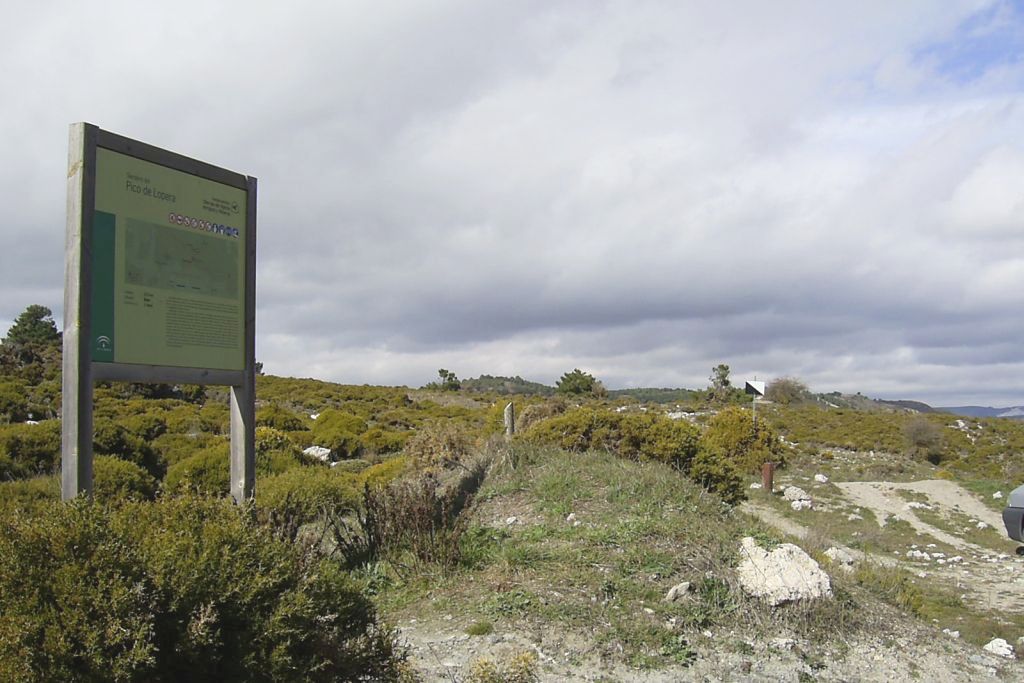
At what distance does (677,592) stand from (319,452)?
14266 mm

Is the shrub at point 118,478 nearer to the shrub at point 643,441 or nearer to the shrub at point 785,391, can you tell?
the shrub at point 643,441

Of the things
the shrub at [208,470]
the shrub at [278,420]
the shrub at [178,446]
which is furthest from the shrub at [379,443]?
the shrub at [208,470]

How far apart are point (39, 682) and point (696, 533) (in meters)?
5.79

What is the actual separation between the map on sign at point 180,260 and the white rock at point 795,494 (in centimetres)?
1489

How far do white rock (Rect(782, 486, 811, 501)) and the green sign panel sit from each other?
1472cm

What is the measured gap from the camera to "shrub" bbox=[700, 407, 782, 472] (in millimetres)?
22641

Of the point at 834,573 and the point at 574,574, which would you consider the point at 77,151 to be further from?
the point at 834,573

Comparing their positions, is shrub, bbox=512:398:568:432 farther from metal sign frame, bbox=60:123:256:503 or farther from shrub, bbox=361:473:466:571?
metal sign frame, bbox=60:123:256:503

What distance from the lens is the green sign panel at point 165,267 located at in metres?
5.54

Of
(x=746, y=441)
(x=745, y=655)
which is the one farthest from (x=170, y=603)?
(x=746, y=441)

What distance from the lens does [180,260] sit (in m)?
6.08

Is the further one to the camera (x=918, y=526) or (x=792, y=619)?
(x=918, y=526)

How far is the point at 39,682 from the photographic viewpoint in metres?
2.81

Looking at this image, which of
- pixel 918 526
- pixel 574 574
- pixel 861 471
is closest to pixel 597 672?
pixel 574 574
